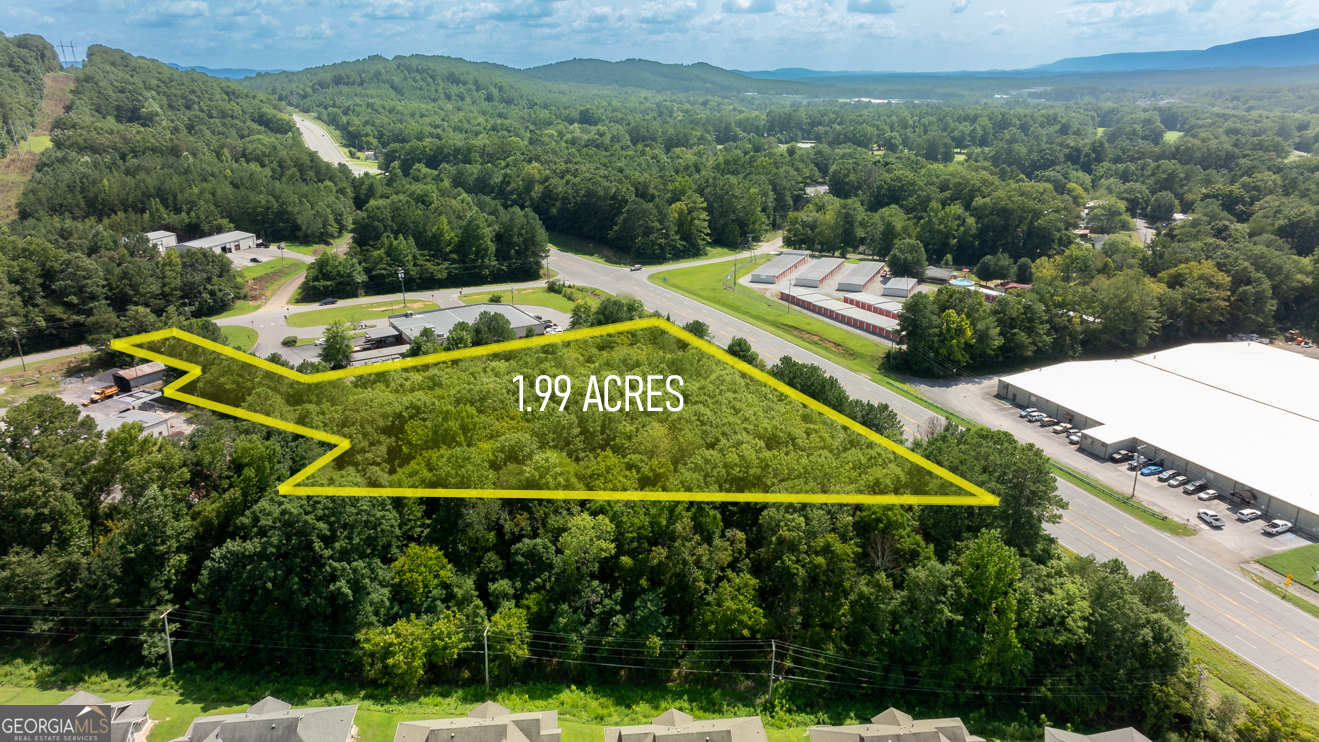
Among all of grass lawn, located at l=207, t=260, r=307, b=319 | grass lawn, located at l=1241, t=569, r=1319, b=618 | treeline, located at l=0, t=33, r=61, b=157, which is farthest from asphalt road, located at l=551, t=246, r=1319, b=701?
treeline, located at l=0, t=33, r=61, b=157

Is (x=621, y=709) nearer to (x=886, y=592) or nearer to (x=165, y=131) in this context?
(x=886, y=592)

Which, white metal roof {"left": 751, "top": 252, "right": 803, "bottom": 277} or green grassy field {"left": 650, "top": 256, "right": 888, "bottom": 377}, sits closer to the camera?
green grassy field {"left": 650, "top": 256, "right": 888, "bottom": 377}

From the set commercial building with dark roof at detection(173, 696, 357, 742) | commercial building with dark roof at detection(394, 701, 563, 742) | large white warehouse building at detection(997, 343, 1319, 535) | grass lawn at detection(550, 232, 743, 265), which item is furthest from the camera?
grass lawn at detection(550, 232, 743, 265)

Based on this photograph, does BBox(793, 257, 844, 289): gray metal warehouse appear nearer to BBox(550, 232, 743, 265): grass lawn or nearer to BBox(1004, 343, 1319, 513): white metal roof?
BBox(550, 232, 743, 265): grass lawn

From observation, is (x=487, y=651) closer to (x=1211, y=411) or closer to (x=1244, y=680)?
(x=1244, y=680)

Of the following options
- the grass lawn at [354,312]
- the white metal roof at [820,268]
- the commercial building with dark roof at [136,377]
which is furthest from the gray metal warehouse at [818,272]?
the commercial building with dark roof at [136,377]

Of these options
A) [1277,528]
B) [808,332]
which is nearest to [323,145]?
[808,332]

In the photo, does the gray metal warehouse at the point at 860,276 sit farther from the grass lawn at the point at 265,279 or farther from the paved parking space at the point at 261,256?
the paved parking space at the point at 261,256
